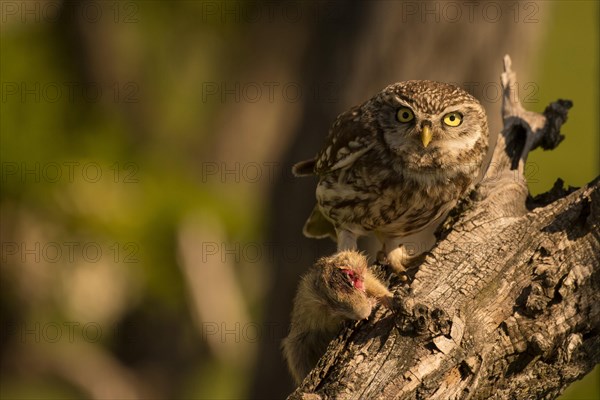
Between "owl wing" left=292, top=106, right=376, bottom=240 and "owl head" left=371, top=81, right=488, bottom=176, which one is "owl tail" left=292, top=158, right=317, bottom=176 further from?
"owl head" left=371, top=81, right=488, bottom=176

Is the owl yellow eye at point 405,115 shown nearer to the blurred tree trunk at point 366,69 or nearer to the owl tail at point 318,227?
the owl tail at point 318,227

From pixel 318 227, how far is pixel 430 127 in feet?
4.49

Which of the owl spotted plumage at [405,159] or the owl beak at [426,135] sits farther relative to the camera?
the owl spotted plumage at [405,159]

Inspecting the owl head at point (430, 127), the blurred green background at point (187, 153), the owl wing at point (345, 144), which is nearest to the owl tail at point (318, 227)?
the owl wing at point (345, 144)

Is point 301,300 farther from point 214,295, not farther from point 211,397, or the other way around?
point 211,397

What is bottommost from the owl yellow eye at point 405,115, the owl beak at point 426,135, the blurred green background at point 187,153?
the blurred green background at point 187,153

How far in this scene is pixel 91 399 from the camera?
Result: 33.6 feet

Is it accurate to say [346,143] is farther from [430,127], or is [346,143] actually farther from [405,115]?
[430,127]

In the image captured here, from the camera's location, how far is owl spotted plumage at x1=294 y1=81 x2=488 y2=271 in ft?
15.6

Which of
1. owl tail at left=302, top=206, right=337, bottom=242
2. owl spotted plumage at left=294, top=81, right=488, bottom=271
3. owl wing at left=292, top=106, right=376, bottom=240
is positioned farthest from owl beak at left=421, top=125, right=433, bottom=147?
owl tail at left=302, top=206, right=337, bottom=242

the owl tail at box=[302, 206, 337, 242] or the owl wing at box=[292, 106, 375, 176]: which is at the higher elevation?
the owl wing at box=[292, 106, 375, 176]

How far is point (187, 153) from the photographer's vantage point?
12656mm

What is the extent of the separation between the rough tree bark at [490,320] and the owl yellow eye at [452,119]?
0.78 m

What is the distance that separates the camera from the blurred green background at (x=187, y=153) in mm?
7051
